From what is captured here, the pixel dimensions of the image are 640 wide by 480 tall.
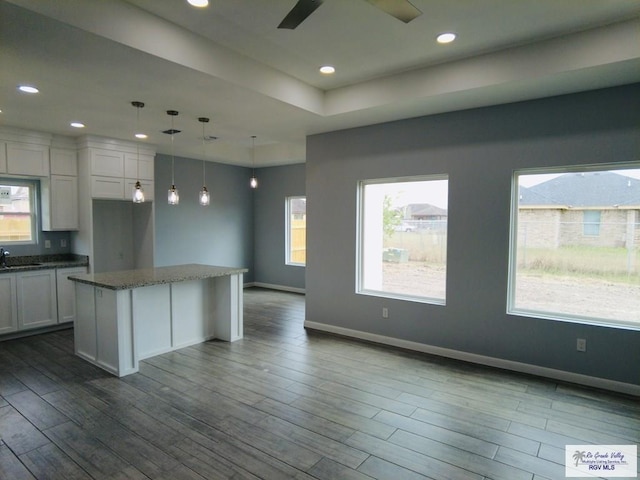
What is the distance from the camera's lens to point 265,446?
101 inches

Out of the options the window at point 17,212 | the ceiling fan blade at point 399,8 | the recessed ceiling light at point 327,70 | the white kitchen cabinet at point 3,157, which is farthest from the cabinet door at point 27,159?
the ceiling fan blade at point 399,8

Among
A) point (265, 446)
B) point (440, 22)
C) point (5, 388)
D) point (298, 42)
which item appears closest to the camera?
point (265, 446)

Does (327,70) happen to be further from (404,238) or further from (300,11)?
(404,238)

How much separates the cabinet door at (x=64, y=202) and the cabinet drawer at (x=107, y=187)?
16.0 inches

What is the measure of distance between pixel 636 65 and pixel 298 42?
273 cm

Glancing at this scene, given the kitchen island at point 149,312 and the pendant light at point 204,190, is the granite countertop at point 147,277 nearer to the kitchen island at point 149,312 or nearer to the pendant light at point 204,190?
the kitchen island at point 149,312

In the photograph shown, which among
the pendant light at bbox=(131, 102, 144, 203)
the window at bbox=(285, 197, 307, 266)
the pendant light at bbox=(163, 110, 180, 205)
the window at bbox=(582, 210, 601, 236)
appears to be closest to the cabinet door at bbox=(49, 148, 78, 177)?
the pendant light at bbox=(131, 102, 144, 203)

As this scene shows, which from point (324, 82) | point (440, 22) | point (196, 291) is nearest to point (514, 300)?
point (440, 22)

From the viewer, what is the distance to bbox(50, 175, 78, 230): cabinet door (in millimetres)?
5395

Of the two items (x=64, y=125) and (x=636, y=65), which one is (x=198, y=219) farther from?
(x=636, y=65)

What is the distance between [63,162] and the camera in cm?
547

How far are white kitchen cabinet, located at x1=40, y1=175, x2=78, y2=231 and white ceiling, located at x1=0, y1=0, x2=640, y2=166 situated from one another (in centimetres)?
114

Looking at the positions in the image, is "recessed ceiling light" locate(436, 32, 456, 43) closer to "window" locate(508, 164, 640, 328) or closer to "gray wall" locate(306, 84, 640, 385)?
"gray wall" locate(306, 84, 640, 385)

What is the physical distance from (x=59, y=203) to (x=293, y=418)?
4841 mm
